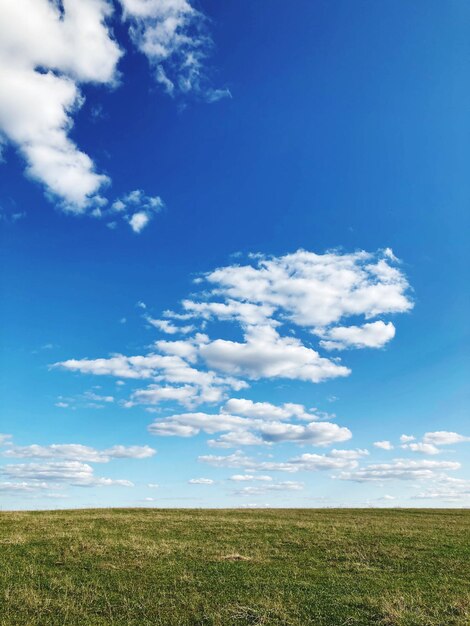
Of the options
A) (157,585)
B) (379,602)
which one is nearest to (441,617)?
(379,602)

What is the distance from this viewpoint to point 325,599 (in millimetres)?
16953

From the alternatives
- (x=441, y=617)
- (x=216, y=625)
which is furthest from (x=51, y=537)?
(x=441, y=617)

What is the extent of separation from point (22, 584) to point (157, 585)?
16.7 feet

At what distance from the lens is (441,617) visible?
15.1m

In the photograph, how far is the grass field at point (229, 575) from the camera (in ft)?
50.1

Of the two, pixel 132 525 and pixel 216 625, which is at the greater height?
pixel 132 525

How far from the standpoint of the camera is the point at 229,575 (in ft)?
66.4

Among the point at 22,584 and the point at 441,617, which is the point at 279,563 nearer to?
the point at 441,617

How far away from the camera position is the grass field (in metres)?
15.3

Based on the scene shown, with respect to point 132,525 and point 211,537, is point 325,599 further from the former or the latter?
point 132,525

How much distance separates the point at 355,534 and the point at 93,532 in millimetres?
17236

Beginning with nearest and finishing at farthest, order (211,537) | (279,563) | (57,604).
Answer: (57,604)
(279,563)
(211,537)

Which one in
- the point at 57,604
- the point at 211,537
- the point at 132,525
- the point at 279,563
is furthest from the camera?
the point at 132,525

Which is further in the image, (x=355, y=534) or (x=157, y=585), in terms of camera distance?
(x=355, y=534)
